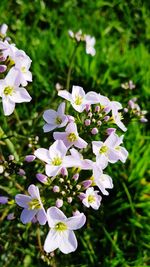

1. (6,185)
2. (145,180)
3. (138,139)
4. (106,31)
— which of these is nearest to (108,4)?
(106,31)

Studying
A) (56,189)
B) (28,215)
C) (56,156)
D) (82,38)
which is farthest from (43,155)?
(82,38)

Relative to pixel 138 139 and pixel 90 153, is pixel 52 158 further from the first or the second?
pixel 138 139

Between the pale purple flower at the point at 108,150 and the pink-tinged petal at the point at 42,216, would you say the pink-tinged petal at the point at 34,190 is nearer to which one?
the pink-tinged petal at the point at 42,216

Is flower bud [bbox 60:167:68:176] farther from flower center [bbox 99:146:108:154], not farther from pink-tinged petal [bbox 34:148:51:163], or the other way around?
flower center [bbox 99:146:108:154]

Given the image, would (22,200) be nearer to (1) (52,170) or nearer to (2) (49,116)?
(1) (52,170)

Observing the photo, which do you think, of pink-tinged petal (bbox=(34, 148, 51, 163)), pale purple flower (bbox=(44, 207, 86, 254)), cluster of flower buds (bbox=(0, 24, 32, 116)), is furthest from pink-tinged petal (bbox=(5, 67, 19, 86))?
pale purple flower (bbox=(44, 207, 86, 254))
